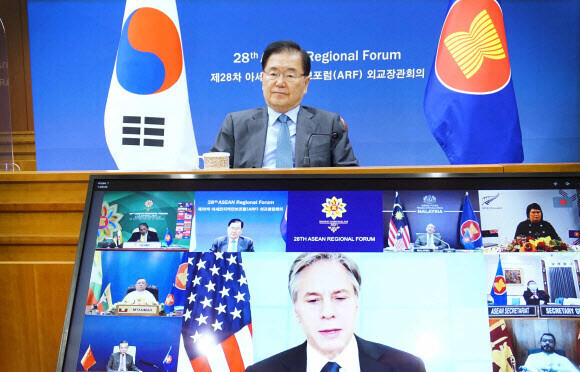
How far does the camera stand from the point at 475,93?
236 centimetres

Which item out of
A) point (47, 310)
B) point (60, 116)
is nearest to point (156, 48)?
point (47, 310)

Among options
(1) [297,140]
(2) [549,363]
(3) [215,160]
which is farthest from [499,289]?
(1) [297,140]

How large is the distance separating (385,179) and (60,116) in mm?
4009

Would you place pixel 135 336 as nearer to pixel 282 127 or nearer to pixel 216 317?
pixel 216 317

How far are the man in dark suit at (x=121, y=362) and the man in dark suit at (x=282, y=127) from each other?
1.70 meters

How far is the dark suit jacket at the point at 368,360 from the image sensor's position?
3.31ft

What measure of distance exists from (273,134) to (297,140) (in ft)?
0.41

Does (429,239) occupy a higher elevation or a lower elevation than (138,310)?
higher

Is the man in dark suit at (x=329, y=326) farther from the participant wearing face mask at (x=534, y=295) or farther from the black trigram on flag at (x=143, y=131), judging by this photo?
the black trigram on flag at (x=143, y=131)

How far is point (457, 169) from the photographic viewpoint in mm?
1380

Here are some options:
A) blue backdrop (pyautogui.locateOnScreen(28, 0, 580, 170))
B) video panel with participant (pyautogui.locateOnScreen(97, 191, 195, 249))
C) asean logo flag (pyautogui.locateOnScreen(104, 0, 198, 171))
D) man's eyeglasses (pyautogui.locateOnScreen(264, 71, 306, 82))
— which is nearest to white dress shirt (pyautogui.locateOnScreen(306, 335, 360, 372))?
video panel with participant (pyautogui.locateOnScreen(97, 191, 195, 249))

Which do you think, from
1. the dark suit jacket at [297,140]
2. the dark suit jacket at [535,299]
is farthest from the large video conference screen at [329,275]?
the dark suit jacket at [297,140]

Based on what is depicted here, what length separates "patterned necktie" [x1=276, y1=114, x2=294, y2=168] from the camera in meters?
2.71

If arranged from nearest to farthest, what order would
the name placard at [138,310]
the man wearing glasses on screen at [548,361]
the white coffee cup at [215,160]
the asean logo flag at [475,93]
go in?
the man wearing glasses on screen at [548,361] < the name placard at [138,310] < the white coffee cup at [215,160] < the asean logo flag at [475,93]
